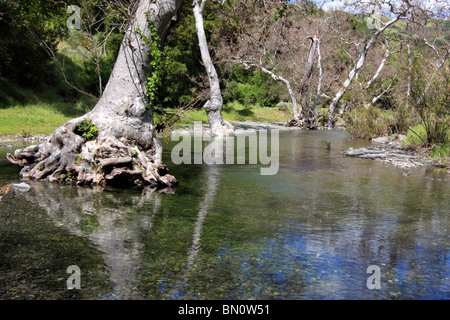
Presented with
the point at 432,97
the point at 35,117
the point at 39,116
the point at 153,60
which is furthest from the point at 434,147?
the point at 39,116

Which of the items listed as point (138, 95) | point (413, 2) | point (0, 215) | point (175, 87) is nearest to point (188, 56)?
point (175, 87)

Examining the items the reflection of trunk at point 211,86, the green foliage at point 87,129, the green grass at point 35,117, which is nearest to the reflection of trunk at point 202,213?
the green foliage at point 87,129

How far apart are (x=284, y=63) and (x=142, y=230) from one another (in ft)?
101

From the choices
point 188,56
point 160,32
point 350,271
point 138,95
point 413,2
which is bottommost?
point 350,271

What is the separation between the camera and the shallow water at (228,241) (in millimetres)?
4652

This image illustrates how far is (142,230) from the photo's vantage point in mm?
6570

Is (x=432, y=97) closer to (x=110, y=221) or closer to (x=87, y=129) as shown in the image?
(x=87, y=129)

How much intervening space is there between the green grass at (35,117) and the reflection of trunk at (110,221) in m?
10.4

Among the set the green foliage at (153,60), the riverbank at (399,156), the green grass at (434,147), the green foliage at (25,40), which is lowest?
the riverbank at (399,156)

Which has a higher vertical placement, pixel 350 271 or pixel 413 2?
pixel 413 2

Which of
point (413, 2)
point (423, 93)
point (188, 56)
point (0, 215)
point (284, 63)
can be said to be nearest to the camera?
point (0, 215)

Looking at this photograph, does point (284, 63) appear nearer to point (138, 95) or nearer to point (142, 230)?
point (138, 95)

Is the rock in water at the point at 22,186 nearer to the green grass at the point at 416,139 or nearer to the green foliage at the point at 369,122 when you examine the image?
the green grass at the point at 416,139

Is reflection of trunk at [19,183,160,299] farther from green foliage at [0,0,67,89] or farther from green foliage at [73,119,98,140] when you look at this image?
green foliage at [0,0,67,89]
